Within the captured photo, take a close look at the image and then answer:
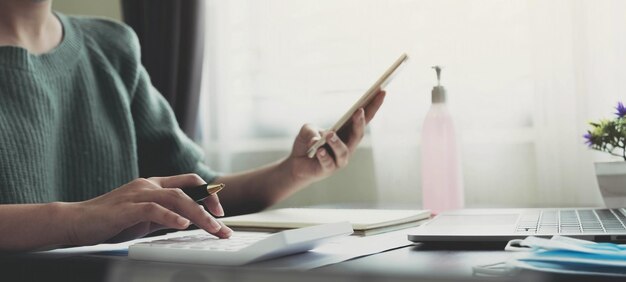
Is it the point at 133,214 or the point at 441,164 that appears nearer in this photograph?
the point at 133,214

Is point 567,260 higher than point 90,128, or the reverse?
point 90,128

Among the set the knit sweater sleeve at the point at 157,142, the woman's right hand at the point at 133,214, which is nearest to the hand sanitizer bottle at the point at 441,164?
the knit sweater sleeve at the point at 157,142

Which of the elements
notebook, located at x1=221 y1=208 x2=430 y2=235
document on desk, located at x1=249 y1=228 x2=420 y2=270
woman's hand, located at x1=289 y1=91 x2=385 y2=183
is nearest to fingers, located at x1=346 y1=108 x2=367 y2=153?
woman's hand, located at x1=289 y1=91 x2=385 y2=183

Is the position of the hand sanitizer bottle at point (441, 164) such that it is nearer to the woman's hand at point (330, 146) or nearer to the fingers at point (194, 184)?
the woman's hand at point (330, 146)

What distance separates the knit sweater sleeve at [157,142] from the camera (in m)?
1.37

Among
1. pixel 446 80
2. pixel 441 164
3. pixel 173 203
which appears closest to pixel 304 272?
pixel 173 203

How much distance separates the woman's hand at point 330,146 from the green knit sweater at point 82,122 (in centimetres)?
24

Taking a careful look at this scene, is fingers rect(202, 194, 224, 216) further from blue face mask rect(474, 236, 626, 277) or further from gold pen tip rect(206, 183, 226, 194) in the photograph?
blue face mask rect(474, 236, 626, 277)

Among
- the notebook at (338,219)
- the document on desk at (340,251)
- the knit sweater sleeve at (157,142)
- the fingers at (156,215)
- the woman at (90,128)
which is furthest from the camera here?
the knit sweater sleeve at (157,142)

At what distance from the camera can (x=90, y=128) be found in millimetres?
1309

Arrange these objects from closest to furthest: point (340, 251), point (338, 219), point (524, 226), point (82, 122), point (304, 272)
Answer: point (304, 272) → point (340, 251) → point (524, 226) → point (338, 219) → point (82, 122)

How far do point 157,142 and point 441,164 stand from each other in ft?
1.81

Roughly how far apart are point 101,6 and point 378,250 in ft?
6.04

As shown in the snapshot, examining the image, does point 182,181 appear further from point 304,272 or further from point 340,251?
point 304,272
